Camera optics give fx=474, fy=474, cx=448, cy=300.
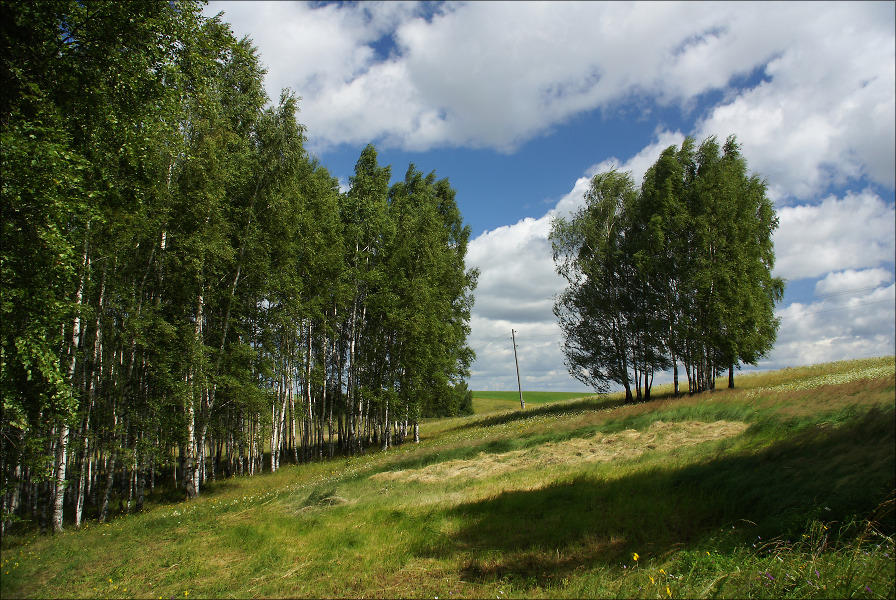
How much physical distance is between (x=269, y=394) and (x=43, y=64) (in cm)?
1539

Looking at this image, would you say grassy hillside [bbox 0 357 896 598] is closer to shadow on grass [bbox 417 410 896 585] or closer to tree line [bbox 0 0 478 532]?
shadow on grass [bbox 417 410 896 585]

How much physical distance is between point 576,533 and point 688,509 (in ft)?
6.57

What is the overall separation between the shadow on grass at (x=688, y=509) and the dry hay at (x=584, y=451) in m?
4.25

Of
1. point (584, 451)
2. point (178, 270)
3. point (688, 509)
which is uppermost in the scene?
point (178, 270)

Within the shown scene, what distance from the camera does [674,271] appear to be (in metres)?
27.8

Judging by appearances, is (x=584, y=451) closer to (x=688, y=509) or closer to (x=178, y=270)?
(x=688, y=509)

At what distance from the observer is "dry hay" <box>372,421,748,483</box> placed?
14.4 meters

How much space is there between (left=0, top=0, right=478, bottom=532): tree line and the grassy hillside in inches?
135

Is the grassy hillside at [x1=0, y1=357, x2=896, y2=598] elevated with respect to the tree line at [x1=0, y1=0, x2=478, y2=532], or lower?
lower

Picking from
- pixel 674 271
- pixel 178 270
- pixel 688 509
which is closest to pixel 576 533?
pixel 688 509

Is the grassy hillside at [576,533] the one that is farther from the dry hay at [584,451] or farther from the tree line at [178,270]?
the tree line at [178,270]

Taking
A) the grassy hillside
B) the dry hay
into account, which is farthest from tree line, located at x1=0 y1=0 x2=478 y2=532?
the dry hay

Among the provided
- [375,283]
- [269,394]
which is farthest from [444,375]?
[269,394]

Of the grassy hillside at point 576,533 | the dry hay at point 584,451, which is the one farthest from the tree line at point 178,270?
the dry hay at point 584,451
